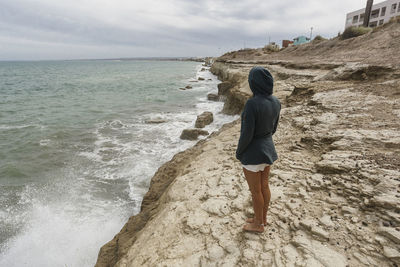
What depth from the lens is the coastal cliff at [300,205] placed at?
254cm

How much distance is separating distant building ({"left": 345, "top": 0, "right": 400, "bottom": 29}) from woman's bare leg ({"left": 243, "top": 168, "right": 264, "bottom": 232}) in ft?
176

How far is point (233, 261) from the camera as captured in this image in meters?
2.65

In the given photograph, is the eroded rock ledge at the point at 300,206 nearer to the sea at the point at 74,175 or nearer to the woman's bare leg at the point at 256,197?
the woman's bare leg at the point at 256,197

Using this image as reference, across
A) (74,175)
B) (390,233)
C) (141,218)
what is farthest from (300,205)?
(74,175)

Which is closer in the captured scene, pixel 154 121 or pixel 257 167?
pixel 257 167

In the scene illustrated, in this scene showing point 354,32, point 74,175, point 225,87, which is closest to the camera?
point 74,175

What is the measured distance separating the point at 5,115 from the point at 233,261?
22.2 meters

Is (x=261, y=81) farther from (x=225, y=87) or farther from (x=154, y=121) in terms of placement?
(x=225, y=87)

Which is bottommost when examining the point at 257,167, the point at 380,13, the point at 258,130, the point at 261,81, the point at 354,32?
the point at 257,167

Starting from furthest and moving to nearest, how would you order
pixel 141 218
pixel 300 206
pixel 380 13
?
1. pixel 380 13
2. pixel 141 218
3. pixel 300 206

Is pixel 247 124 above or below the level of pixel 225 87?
above

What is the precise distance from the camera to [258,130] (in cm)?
237

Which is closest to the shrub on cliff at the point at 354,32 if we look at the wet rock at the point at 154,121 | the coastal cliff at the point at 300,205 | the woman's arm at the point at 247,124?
the coastal cliff at the point at 300,205

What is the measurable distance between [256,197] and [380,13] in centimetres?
6451
